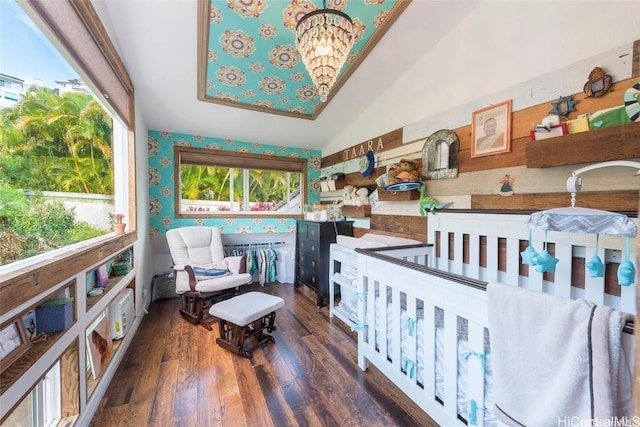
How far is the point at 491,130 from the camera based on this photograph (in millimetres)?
1770

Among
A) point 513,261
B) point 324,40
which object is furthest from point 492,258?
point 324,40

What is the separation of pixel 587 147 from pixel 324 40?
147 centimetres

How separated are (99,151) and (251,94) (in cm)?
152

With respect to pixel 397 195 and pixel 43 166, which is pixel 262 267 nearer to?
pixel 397 195

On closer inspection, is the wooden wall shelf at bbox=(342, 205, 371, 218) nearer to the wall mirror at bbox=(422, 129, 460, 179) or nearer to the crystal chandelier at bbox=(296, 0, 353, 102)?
the wall mirror at bbox=(422, 129, 460, 179)

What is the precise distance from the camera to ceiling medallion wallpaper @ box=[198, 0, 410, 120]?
1756 mm

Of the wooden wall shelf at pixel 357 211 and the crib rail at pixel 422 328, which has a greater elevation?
the wooden wall shelf at pixel 357 211

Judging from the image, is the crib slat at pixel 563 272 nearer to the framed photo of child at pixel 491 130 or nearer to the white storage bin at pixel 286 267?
the framed photo of child at pixel 491 130

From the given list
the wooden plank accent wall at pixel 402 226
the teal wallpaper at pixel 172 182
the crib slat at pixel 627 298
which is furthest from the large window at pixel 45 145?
the crib slat at pixel 627 298

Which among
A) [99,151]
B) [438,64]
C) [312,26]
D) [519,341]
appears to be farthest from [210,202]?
[519,341]

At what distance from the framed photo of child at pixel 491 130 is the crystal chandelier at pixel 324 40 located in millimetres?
1112

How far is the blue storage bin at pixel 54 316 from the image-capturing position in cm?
106

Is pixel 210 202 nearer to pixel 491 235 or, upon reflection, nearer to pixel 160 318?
pixel 160 318

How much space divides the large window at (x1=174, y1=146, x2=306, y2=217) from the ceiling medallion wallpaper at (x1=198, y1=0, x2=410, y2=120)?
1004 millimetres
